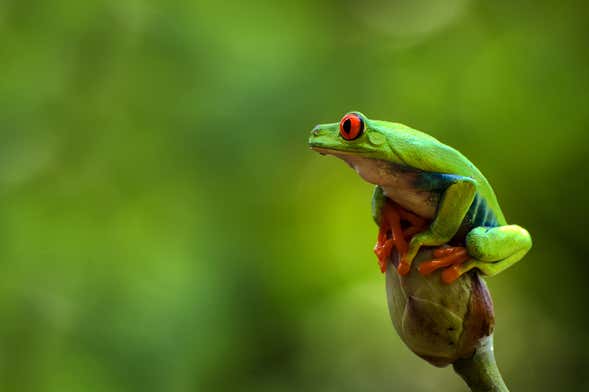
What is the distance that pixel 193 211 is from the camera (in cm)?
431

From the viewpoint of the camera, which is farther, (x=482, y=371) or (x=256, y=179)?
(x=256, y=179)

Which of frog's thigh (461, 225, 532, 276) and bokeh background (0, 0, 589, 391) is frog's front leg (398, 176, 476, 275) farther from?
bokeh background (0, 0, 589, 391)

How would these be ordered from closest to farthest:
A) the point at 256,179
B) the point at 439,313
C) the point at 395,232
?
the point at 439,313, the point at 395,232, the point at 256,179

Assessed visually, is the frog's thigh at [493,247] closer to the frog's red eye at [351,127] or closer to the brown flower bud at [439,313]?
the brown flower bud at [439,313]

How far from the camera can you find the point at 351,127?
1.12 metres

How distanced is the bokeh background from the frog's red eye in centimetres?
288

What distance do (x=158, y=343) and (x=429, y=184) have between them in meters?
2.95

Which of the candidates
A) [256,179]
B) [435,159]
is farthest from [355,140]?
[256,179]

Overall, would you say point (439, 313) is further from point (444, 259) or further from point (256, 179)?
point (256, 179)

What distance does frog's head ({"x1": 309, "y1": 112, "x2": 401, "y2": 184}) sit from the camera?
1.13 m

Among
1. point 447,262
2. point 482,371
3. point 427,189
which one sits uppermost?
point 427,189

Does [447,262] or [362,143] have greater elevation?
[362,143]

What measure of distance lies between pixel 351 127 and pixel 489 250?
270 mm

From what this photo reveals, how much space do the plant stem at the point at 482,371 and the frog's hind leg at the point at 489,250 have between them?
0.11 meters
